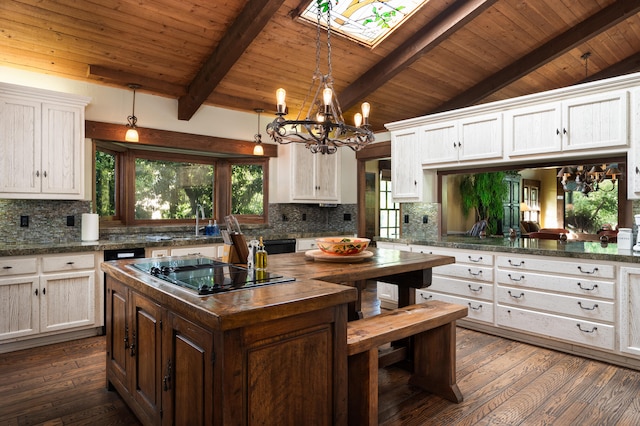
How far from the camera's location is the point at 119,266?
7.87ft

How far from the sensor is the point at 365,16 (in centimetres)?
426

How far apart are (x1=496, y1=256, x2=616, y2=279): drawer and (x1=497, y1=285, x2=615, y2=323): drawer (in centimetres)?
21

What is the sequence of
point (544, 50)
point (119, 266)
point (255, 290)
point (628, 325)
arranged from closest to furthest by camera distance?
point (255, 290) < point (119, 266) < point (628, 325) < point (544, 50)

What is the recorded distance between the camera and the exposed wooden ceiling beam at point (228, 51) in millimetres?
3535

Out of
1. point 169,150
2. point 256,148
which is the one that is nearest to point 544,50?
point 256,148

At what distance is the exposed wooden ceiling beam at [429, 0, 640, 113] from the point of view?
4121 mm

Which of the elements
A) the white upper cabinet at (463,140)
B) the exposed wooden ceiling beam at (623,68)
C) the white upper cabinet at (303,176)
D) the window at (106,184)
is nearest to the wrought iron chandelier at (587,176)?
the white upper cabinet at (463,140)

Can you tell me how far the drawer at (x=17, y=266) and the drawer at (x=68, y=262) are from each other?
0.08m

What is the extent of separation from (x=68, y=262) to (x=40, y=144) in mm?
1134

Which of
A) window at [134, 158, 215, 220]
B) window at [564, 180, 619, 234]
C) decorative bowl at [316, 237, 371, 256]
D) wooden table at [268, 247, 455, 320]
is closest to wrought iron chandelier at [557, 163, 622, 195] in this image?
window at [564, 180, 619, 234]

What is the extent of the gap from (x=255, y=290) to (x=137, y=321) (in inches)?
33.9

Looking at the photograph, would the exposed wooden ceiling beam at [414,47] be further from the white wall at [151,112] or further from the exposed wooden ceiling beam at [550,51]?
the exposed wooden ceiling beam at [550,51]

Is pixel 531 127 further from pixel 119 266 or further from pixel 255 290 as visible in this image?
pixel 119 266

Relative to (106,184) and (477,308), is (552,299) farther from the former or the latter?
(106,184)
